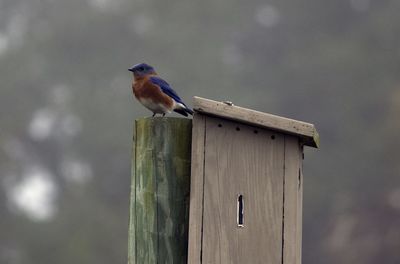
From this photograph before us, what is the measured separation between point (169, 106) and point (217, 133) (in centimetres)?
122

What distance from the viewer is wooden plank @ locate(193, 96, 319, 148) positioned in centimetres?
362

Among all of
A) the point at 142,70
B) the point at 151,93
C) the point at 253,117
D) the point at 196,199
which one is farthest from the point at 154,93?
the point at 196,199

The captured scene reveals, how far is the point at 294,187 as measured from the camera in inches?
145

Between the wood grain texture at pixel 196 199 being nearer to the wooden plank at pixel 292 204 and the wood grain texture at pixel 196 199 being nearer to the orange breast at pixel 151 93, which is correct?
the wooden plank at pixel 292 204

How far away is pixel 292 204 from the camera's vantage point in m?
3.67

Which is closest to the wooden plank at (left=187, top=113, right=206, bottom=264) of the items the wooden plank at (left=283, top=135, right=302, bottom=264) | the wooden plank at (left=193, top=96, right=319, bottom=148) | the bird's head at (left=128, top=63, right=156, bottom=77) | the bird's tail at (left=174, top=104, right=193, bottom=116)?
the wooden plank at (left=193, top=96, right=319, bottom=148)

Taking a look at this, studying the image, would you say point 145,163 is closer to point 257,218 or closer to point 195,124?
point 195,124

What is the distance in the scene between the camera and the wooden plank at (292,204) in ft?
11.9

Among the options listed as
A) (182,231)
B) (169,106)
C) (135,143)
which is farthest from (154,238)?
(169,106)

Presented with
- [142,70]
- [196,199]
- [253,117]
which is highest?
[142,70]

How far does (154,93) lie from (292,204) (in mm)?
1407

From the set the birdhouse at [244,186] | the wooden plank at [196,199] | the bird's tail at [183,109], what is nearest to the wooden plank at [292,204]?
the birdhouse at [244,186]

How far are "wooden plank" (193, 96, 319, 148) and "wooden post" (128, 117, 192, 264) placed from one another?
0.12 metres

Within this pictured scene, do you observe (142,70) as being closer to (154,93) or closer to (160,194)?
(154,93)
